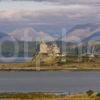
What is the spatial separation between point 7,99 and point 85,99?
8.90m

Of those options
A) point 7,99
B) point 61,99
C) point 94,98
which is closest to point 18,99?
point 7,99

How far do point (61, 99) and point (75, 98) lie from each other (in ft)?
5.33

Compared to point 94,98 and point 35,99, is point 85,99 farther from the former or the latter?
point 35,99

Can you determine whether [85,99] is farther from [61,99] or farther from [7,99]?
[7,99]

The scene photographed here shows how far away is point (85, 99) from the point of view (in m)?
49.5

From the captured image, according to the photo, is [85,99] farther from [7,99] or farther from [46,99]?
[7,99]

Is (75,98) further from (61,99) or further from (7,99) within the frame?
(7,99)

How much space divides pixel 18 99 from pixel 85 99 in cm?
768

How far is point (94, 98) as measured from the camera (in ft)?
165

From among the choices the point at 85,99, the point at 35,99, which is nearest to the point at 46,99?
the point at 35,99

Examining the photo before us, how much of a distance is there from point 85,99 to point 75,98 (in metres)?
2.16

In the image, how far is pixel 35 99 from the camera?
51.4 metres

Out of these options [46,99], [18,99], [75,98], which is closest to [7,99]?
[18,99]

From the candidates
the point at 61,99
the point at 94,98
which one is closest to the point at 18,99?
the point at 61,99
